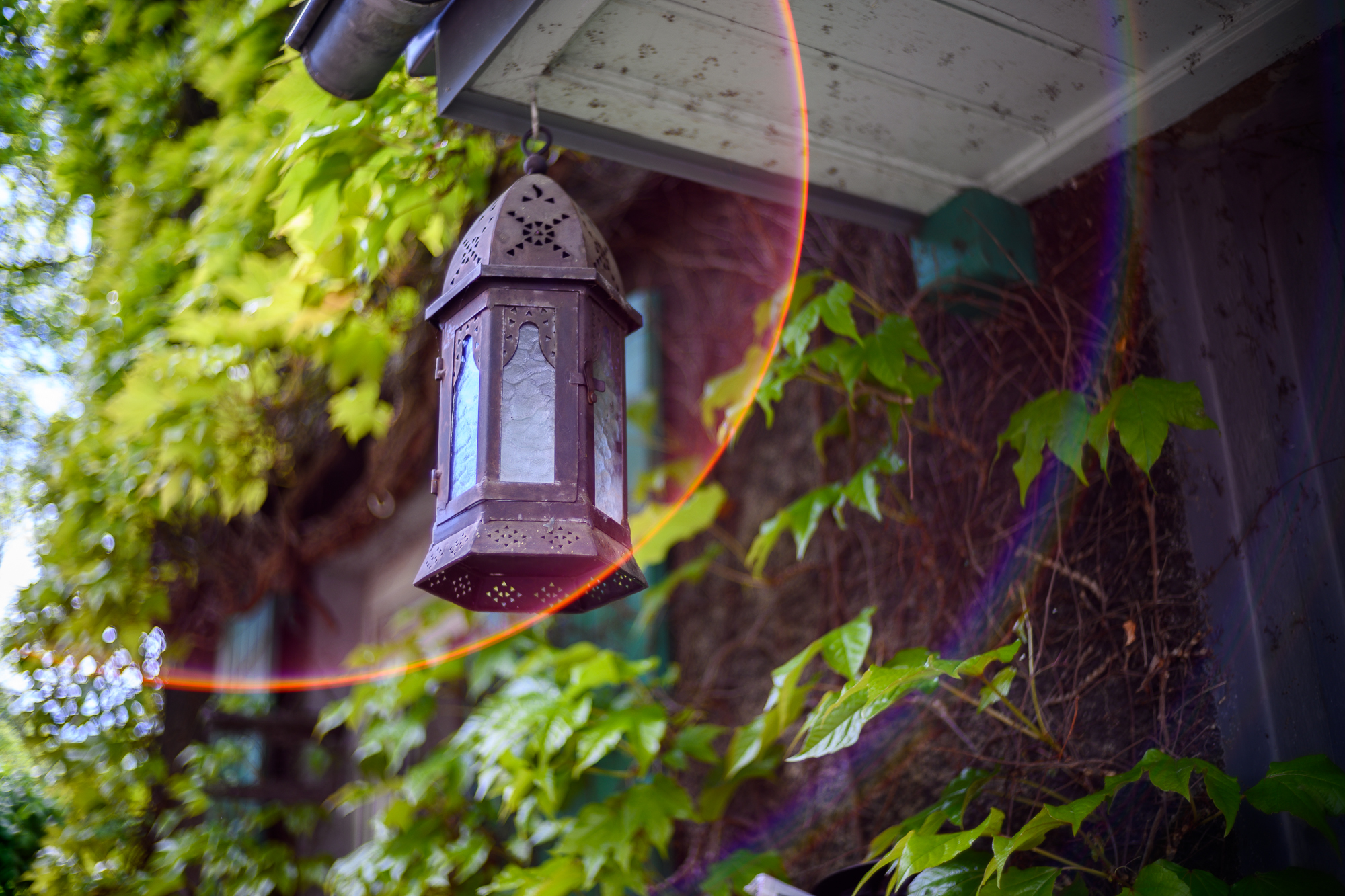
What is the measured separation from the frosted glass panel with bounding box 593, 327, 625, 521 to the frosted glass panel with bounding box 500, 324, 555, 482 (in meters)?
0.09

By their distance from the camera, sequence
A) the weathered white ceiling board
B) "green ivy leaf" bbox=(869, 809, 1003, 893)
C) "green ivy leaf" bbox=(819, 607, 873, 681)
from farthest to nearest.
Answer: "green ivy leaf" bbox=(819, 607, 873, 681) < the weathered white ceiling board < "green ivy leaf" bbox=(869, 809, 1003, 893)

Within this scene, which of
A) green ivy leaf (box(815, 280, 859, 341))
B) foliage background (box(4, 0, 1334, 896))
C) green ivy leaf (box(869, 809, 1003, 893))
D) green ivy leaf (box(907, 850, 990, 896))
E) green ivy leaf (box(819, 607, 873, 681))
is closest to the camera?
green ivy leaf (box(869, 809, 1003, 893))

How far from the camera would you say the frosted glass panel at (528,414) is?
1568 millimetres

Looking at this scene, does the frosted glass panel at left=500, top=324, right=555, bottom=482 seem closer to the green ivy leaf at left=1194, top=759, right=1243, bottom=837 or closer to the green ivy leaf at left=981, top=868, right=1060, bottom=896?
the green ivy leaf at left=981, top=868, right=1060, bottom=896

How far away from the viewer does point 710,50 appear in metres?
1.99

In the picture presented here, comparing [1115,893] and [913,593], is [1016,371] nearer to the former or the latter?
[913,593]

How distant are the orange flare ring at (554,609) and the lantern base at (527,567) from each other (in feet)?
0.07

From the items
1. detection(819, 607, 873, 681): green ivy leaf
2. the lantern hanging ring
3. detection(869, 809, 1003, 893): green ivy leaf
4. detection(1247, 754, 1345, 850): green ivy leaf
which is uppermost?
the lantern hanging ring

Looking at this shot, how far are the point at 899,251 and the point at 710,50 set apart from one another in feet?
3.96

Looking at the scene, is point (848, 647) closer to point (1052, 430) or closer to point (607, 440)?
point (1052, 430)

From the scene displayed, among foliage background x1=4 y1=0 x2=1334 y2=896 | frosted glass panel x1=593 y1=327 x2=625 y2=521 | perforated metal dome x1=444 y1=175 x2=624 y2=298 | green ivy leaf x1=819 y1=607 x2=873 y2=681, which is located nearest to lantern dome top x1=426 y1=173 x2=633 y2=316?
perforated metal dome x1=444 y1=175 x2=624 y2=298

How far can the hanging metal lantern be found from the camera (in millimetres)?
1540

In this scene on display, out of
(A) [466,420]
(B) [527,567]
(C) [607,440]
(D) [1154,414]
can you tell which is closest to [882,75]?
(D) [1154,414]

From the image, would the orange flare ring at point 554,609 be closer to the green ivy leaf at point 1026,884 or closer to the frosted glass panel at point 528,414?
the frosted glass panel at point 528,414
